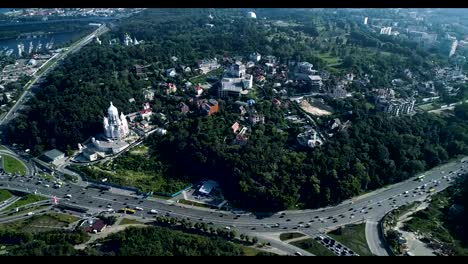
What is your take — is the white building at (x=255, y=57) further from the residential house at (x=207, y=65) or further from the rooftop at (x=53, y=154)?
the rooftop at (x=53, y=154)

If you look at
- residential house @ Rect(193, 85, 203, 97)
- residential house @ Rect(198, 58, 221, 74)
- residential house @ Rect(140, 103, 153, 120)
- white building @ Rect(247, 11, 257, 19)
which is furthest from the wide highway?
white building @ Rect(247, 11, 257, 19)

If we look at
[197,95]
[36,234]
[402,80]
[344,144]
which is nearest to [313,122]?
[344,144]

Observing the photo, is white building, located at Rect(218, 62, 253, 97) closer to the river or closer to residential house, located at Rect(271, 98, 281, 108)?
residential house, located at Rect(271, 98, 281, 108)

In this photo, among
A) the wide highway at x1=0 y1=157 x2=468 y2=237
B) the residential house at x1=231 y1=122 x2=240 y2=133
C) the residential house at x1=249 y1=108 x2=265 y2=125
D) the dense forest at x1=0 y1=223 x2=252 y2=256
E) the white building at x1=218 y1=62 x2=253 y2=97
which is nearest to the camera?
Result: the dense forest at x1=0 y1=223 x2=252 y2=256

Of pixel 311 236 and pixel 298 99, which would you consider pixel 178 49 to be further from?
pixel 311 236

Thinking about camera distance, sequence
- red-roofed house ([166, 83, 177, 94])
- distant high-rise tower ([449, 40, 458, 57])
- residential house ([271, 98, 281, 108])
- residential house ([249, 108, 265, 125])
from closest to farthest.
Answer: residential house ([249, 108, 265, 125])
residential house ([271, 98, 281, 108])
red-roofed house ([166, 83, 177, 94])
distant high-rise tower ([449, 40, 458, 57])

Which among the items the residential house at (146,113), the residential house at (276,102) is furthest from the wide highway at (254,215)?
the residential house at (276,102)
